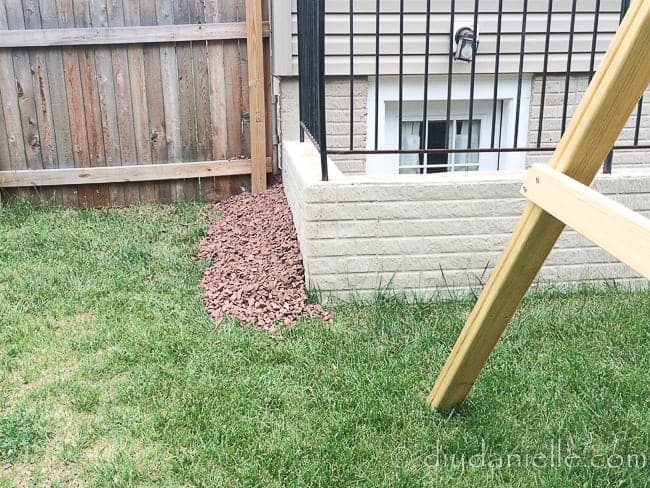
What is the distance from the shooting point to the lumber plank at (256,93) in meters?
4.73

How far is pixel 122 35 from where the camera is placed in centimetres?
474

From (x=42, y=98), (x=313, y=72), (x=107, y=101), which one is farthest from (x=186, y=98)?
(x=313, y=72)

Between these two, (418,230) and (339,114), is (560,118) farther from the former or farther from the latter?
(418,230)

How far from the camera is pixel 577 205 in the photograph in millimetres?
1540

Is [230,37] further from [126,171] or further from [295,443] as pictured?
[295,443]

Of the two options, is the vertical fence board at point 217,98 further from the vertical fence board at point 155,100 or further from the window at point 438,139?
the window at point 438,139

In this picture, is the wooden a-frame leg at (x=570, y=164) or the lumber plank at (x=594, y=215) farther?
the wooden a-frame leg at (x=570, y=164)

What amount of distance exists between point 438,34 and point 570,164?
312cm

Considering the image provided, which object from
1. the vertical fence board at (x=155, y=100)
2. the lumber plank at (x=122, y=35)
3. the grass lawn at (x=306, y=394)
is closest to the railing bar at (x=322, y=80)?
the grass lawn at (x=306, y=394)

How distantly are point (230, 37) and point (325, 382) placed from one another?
3228 millimetres

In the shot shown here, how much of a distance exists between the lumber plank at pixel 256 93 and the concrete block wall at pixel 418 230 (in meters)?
1.80

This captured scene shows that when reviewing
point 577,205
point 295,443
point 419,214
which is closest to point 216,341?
point 295,443

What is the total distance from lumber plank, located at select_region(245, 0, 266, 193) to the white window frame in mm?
838

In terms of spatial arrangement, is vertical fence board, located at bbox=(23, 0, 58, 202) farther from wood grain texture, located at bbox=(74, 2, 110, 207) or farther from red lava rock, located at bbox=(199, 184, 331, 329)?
red lava rock, located at bbox=(199, 184, 331, 329)
